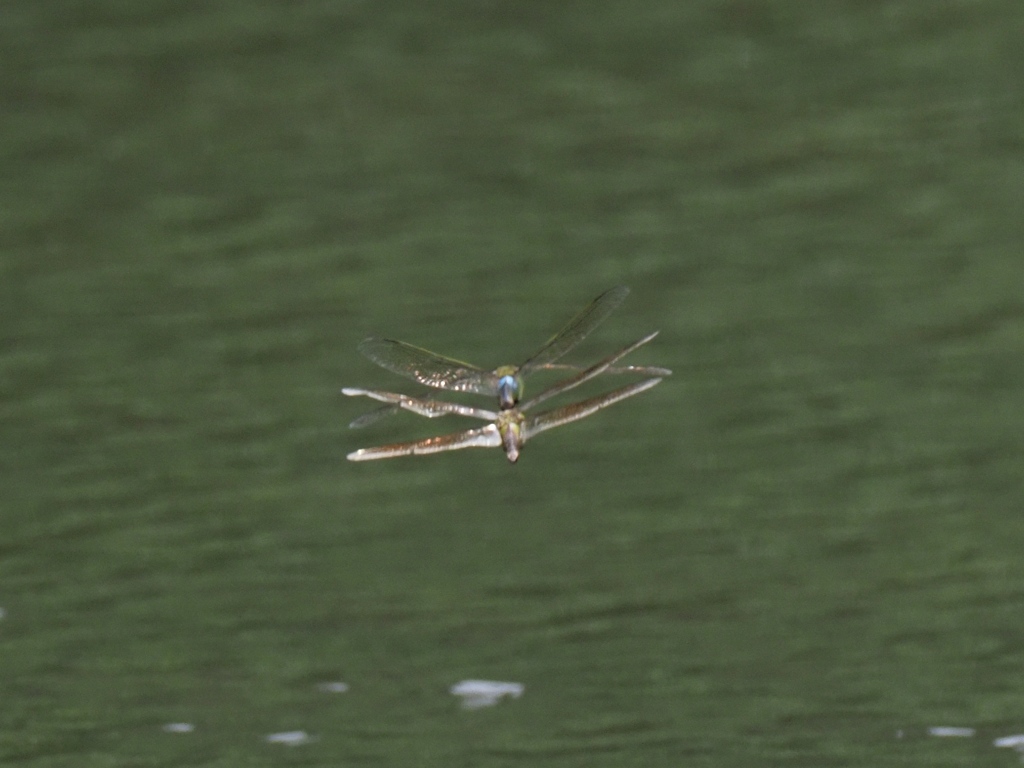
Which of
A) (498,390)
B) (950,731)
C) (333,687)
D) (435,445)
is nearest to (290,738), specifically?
(333,687)

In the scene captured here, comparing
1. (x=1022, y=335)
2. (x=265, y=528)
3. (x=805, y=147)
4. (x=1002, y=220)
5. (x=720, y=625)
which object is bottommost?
(x=720, y=625)

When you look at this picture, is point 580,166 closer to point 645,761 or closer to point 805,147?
point 805,147

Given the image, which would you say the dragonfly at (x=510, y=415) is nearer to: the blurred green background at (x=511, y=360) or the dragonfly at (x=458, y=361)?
the dragonfly at (x=458, y=361)

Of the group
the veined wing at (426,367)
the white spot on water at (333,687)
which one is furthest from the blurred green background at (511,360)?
the veined wing at (426,367)

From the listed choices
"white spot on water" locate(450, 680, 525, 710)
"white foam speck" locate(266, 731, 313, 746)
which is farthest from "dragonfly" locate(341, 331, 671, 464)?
"white spot on water" locate(450, 680, 525, 710)

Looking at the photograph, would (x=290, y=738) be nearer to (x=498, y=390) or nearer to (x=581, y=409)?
(x=498, y=390)

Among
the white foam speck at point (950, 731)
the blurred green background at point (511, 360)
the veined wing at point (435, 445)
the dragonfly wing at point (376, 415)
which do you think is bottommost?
the white foam speck at point (950, 731)

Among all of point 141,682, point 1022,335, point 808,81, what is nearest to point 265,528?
point 141,682
